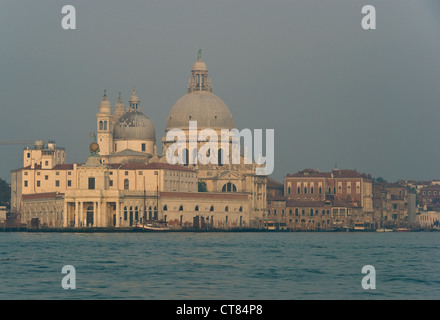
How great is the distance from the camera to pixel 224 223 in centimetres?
13200

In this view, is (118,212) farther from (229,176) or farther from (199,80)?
(199,80)

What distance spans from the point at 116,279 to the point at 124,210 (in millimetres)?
69719

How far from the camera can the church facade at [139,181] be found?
384 ft

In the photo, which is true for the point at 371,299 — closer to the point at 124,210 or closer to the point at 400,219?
the point at 124,210

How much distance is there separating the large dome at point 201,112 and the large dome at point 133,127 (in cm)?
359

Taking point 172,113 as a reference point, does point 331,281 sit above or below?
below

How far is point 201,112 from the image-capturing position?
145 meters

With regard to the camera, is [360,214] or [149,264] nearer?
[149,264]

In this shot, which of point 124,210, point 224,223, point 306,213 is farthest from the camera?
point 306,213

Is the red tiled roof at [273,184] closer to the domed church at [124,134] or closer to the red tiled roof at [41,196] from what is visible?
the domed church at [124,134]

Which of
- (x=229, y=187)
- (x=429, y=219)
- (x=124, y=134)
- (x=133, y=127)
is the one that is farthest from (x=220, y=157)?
(x=429, y=219)

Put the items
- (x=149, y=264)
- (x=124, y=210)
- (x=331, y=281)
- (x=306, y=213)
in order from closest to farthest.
Answer: (x=331, y=281), (x=149, y=264), (x=124, y=210), (x=306, y=213)

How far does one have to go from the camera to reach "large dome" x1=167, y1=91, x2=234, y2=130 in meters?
145
